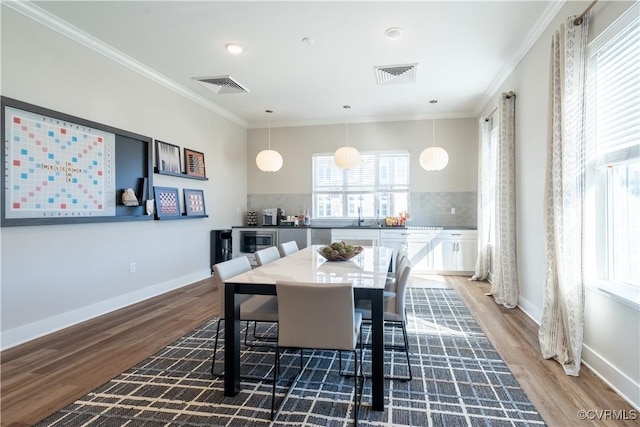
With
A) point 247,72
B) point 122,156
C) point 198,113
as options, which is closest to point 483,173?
point 247,72

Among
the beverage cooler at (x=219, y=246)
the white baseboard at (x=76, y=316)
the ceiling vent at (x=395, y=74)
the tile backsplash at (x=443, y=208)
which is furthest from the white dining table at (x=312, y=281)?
the tile backsplash at (x=443, y=208)

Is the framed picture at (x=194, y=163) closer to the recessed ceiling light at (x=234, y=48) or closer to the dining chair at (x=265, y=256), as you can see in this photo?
the recessed ceiling light at (x=234, y=48)

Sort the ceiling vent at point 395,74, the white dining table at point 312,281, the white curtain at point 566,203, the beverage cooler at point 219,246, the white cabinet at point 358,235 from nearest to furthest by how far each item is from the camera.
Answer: the white dining table at point 312,281 → the white curtain at point 566,203 → the ceiling vent at point 395,74 → the beverage cooler at point 219,246 → the white cabinet at point 358,235

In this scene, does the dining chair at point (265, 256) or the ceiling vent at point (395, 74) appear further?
the ceiling vent at point (395, 74)

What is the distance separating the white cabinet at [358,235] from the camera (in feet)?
18.8

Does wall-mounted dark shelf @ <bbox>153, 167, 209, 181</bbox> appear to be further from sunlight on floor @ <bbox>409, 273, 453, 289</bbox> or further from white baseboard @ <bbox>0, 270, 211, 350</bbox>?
sunlight on floor @ <bbox>409, 273, 453, 289</bbox>

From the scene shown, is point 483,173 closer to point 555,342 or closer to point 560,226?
point 560,226

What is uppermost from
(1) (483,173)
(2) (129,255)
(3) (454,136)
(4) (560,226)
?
(3) (454,136)

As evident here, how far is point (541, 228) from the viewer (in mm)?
→ 3182

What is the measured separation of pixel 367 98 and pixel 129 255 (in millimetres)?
4011

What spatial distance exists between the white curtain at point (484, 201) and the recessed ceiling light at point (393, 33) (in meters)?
2.49

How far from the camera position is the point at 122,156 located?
12.4 ft

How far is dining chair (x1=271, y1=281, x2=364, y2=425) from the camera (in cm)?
175

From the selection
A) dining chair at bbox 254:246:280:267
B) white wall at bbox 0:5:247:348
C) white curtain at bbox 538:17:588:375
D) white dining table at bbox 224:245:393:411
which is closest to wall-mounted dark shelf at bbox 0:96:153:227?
white wall at bbox 0:5:247:348
